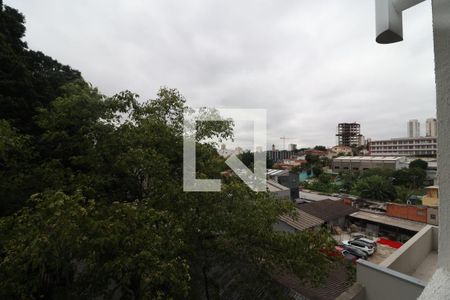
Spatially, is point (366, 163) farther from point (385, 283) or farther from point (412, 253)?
point (385, 283)

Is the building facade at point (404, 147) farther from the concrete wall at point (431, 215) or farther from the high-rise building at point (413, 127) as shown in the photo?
the concrete wall at point (431, 215)

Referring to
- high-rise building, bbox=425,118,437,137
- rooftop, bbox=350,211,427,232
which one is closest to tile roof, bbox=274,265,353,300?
high-rise building, bbox=425,118,437,137

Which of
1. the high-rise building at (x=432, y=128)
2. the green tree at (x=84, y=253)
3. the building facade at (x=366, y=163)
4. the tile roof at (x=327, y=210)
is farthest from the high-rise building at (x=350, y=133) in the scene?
the green tree at (x=84, y=253)

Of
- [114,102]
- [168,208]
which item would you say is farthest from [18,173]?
[168,208]

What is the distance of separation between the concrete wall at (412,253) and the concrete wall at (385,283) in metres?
0.36

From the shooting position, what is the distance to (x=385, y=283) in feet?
11.8

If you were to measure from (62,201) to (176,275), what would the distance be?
1452mm

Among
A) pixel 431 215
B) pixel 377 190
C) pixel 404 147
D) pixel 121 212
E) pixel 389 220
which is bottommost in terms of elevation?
pixel 389 220

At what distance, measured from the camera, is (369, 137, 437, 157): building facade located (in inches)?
2068

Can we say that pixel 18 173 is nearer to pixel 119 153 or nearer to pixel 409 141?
pixel 119 153

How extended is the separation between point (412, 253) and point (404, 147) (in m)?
63.9

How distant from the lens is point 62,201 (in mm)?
2451

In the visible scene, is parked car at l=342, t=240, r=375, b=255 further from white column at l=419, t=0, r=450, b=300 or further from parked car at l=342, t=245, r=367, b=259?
white column at l=419, t=0, r=450, b=300

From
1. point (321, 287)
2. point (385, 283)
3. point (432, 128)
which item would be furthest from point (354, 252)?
point (385, 283)
